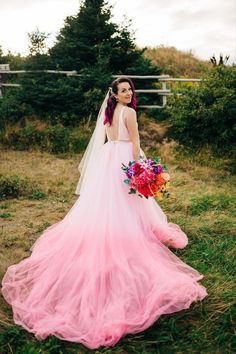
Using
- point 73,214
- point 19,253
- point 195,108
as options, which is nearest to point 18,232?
point 19,253

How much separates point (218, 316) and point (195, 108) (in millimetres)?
7617

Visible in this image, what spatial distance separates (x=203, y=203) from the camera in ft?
23.3

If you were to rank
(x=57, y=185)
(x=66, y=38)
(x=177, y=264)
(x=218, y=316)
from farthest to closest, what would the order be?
(x=66, y=38)
(x=57, y=185)
(x=177, y=264)
(x=218, y=316)

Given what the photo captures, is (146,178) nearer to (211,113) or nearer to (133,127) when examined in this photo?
(133,127)

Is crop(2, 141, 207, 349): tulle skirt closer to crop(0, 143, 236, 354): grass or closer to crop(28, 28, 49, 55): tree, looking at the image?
crop(0, 143, 236, 354): grass

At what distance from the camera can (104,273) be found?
3.93 metres

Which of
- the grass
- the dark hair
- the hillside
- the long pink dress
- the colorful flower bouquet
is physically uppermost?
the hillside

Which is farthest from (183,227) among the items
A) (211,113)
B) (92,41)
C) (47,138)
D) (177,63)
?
(177,63)

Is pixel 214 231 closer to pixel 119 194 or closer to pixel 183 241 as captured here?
pixel 183 241

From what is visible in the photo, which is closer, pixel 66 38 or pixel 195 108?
pixel 195 108

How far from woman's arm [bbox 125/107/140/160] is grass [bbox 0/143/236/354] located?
151 centimetres

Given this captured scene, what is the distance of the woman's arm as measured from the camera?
4566 millimetres

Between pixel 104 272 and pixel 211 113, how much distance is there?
7.06m

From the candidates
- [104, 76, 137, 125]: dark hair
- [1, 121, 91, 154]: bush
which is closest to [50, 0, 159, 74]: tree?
[1, 121, 91, 154]: bush
